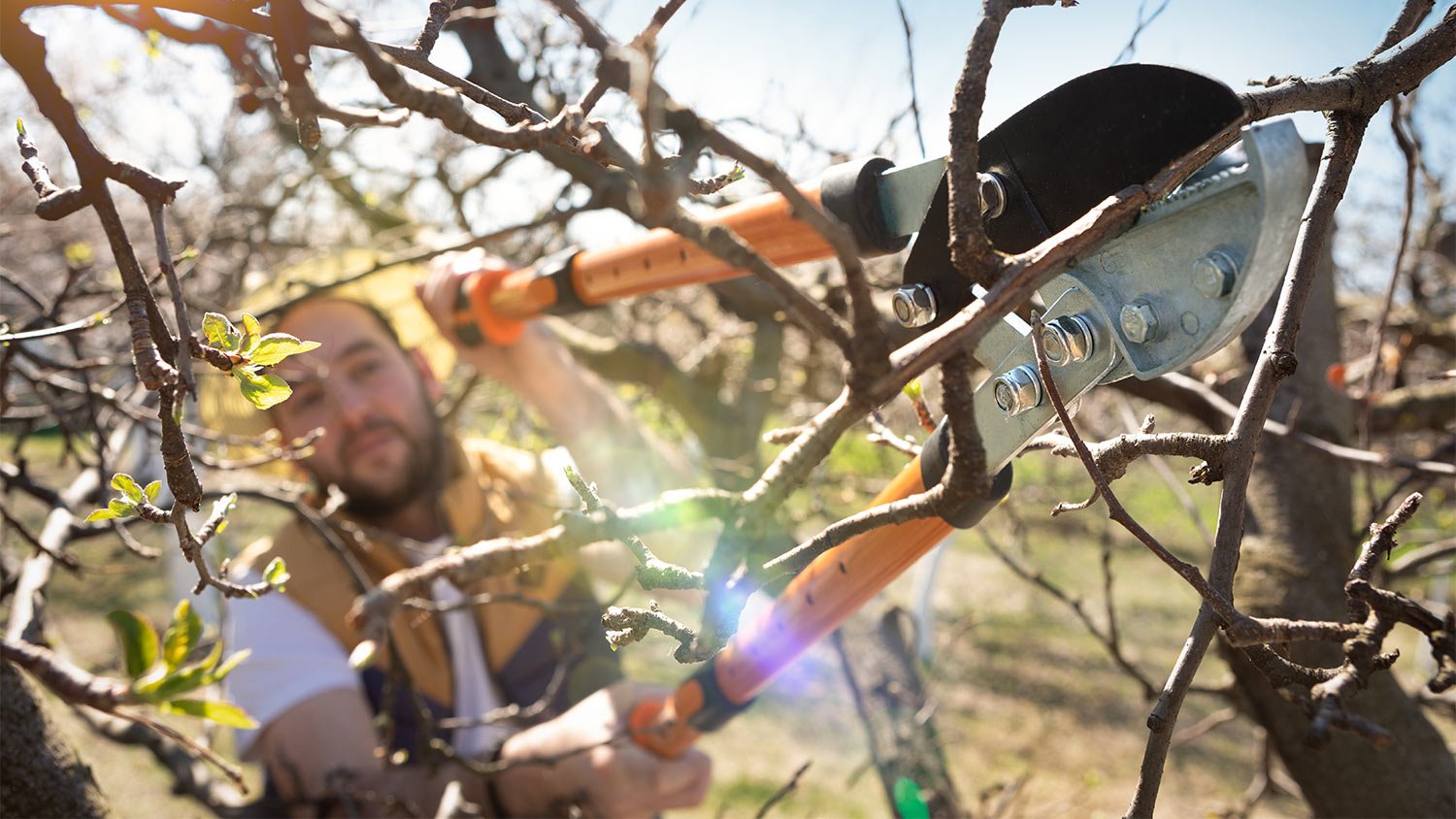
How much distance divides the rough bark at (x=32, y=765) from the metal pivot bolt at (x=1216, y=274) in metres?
1.56

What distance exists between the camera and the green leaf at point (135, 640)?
0.79 m

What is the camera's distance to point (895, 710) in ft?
10.4

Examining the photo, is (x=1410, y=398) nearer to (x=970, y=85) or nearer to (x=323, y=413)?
(x=970, y=85)

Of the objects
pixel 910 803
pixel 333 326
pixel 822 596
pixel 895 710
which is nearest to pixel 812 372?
pixel 895 710

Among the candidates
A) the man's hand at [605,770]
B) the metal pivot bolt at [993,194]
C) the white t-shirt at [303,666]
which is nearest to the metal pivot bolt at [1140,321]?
the metal pivot bolt at [993,194]

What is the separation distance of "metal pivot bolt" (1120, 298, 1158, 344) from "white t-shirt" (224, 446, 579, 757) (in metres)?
2.22

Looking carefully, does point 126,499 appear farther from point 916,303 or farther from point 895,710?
point 895,710

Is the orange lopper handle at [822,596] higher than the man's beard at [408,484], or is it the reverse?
the man's beard at [408,484]

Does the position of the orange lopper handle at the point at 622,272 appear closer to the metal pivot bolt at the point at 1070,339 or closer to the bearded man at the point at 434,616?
the bearded man at the point at 434,616

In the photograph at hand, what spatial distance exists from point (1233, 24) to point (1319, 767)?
4.87ft

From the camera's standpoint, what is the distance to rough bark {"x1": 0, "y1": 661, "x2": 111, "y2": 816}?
1.26 m

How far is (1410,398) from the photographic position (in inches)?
114

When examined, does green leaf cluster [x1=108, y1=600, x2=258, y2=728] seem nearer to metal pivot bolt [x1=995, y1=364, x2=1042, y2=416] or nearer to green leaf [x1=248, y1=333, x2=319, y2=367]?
green leaf [x1=248, y1=333, x2=319, y2=367]

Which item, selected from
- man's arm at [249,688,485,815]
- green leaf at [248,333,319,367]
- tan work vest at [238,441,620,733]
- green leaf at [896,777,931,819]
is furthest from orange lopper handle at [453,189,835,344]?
green leaf at [896,777,931,819]
